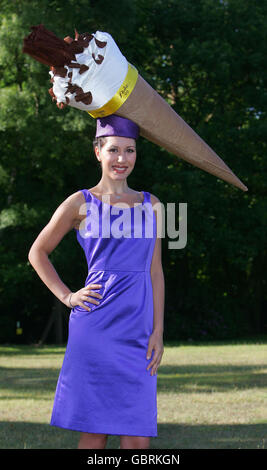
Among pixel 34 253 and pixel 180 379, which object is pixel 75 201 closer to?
pixel 34 253

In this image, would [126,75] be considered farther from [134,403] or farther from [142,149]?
[142,149]

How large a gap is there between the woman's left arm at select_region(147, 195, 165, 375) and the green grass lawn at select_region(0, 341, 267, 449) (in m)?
2.60

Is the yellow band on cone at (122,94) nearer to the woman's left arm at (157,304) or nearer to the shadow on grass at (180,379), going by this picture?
the woman's left arm at (157,304)

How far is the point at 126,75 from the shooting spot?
3795mm

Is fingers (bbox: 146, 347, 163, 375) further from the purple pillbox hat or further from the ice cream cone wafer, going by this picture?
the purple pillbox hat

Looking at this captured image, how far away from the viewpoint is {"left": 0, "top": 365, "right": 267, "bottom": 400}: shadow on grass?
9914 millimetres

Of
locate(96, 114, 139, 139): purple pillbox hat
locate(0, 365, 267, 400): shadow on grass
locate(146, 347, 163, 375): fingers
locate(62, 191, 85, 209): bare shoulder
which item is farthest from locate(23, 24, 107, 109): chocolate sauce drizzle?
locate(0, 365, 267, 400): shadow on grass

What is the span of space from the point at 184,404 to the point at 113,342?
5.10 m

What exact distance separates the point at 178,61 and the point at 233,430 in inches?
712

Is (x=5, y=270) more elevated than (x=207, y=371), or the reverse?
(x=5, y=270)

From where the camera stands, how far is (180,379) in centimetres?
1114

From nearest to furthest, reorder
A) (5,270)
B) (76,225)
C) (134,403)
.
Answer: (134,403) → (76,225) → (5,270)

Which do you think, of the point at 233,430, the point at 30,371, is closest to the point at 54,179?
the point at 30,371

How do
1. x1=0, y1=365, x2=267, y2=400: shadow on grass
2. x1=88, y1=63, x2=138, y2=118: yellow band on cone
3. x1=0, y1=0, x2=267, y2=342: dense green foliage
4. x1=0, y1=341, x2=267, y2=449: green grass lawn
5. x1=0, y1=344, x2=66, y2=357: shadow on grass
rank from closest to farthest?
x1=88, y1=63, x2=138, y2=118: yellow band on cone, x1=0, y1=341, x2=267, y2=449: green grass lawn, x1=0, y1=365, x2=267, y2=400: shadow on grass, x1=0, y1=344, x2=66, y2=357: shadow on grass, x1=0, y1=0, x2=267, y2=342: dense green foliage
